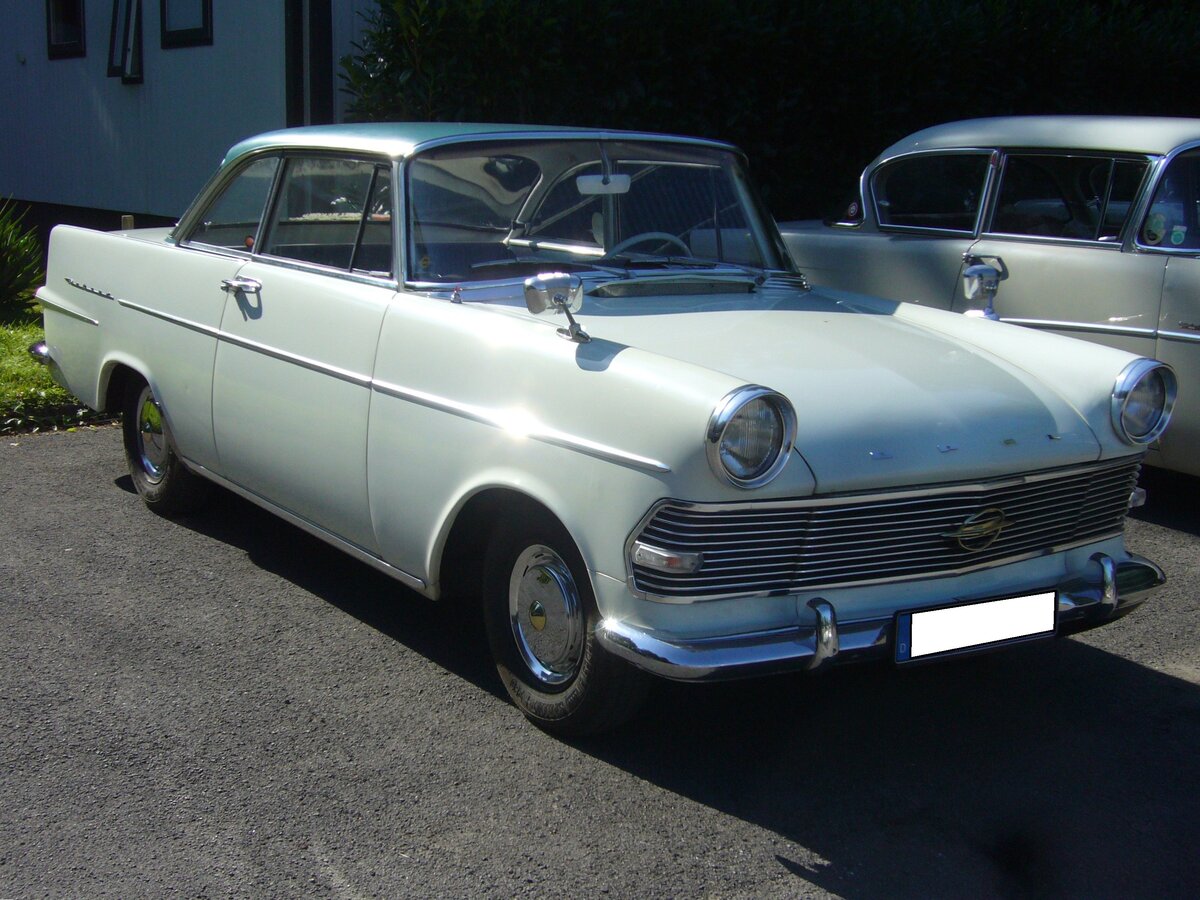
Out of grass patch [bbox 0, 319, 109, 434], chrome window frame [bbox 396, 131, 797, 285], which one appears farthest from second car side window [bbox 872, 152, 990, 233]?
grass patch [bbox 0, 319, 109, 434]

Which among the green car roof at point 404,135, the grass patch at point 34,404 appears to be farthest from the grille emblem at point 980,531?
the grass patch at point 34,404

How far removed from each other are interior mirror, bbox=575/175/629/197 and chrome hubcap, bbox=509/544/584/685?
132 centimetres

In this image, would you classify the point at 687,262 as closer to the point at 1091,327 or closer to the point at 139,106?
the point at 1091,327

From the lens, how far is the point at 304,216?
176 inches

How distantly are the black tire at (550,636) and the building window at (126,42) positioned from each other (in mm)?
10253

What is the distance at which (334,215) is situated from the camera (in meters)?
4.29

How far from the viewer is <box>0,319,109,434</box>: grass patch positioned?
6.64 metres

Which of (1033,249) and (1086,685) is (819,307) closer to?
(1086,685)

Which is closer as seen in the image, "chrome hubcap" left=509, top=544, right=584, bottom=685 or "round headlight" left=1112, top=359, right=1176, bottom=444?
"chrome hubcap" left=509, top=544, right=584, bottom=685

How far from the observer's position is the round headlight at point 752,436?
9.38 ft

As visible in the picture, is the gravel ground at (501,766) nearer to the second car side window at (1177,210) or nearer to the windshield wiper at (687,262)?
the windshield wiper at (687,262)

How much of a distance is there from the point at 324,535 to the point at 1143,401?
248 cm

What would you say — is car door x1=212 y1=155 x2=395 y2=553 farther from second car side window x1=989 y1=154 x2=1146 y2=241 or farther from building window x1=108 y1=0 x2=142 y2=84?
building window x1=108 y1=0 x2=142 y2=84

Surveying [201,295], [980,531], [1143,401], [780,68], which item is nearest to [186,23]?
[780,68]
